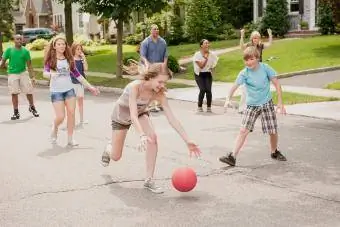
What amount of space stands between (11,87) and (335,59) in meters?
14.0

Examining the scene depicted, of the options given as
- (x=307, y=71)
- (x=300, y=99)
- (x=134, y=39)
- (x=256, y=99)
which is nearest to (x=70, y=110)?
(x=256, y=99)

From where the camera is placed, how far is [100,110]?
15.1 metres

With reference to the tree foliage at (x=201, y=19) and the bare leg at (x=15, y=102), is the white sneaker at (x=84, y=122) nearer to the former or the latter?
the bare leg at (x=15, y=102)

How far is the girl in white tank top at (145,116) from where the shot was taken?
6555mm

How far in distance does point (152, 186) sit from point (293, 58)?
61.4ft

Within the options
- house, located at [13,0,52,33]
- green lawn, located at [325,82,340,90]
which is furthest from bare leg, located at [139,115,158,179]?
house, located at [13,0,52,33]

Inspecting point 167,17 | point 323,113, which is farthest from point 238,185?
point 167,17

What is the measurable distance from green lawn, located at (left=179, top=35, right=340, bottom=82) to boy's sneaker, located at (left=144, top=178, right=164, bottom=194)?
14344 mm

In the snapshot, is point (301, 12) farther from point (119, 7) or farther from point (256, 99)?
point (256, 99)

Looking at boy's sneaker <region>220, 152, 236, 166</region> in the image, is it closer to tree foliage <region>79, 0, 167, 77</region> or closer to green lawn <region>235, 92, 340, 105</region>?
green lawn <region>235, 92, 340, 105</region>

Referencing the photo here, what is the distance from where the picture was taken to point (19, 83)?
46.8ft

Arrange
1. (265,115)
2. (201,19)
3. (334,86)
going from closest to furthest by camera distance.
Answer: (265,115) < (334,86) < (201,19)

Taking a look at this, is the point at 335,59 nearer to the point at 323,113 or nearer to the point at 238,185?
the point at 323,113

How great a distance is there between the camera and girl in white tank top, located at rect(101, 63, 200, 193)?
21.5 feet
